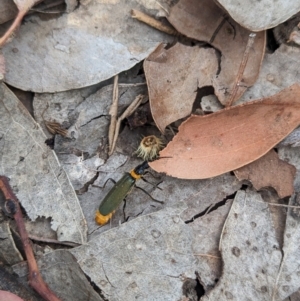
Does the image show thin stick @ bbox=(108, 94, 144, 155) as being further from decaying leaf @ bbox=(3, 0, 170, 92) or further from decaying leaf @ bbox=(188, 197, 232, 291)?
decaying leaf @ bbox=(188, 197, 232, 291)

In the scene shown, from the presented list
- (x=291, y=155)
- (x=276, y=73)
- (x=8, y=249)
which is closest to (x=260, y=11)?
(x=276, y=73)

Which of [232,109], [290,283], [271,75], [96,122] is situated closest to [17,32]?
[96,122]

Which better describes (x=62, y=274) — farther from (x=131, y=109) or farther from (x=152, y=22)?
(x=152, y=22)

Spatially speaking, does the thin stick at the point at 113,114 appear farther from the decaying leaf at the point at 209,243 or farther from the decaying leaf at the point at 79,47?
the decaying leaf at the point at 209,243

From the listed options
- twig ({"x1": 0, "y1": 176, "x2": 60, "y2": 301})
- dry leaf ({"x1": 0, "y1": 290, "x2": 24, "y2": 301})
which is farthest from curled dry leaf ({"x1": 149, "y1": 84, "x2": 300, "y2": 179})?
dry leaf ({"x1": 0, "y1": 290, "x2": 24, "y2": 301})

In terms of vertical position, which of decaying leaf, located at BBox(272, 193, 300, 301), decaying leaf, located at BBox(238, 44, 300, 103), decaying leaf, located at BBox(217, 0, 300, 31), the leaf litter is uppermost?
decaying leaf, located at BBox(217, 0, 300, 31)

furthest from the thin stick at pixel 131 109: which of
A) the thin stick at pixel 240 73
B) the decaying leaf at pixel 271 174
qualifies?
the decaying leaf at pixel 271 174
